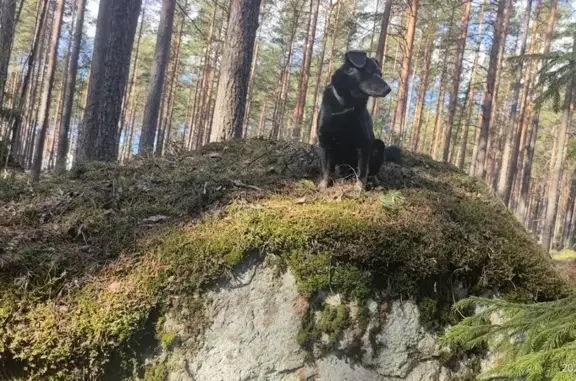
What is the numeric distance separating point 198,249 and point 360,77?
80.5 inches

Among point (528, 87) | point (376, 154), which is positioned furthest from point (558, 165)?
point (376, 154)

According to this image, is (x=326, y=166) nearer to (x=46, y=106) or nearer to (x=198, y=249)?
(x=198, y=249)

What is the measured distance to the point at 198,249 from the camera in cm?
320

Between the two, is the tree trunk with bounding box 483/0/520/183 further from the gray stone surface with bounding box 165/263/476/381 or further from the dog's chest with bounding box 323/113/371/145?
the gray stone surface with bounding box 165/263/476/381

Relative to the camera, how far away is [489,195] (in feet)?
17.7

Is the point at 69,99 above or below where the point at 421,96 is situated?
below

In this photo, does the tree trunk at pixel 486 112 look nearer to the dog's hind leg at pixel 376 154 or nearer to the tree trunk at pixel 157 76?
the tree trunk at pixel 157 76

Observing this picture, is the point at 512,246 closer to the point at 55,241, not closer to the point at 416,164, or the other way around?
the point at 416,164

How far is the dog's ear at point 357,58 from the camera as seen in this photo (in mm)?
3861

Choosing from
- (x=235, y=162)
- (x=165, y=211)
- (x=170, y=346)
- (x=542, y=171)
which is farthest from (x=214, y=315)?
(x=542, y=171)

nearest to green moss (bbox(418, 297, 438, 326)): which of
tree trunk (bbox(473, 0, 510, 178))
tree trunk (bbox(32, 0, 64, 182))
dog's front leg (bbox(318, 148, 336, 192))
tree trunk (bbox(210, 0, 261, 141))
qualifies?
dog's front leg (bbox(318, 148, 336, 192))

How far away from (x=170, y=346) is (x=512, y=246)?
2.98 meters

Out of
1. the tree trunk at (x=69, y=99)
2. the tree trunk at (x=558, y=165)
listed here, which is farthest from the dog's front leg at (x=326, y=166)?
the tree trunk at (x=558, y=165)

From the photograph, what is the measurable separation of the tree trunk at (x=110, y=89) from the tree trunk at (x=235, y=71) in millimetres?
1823
